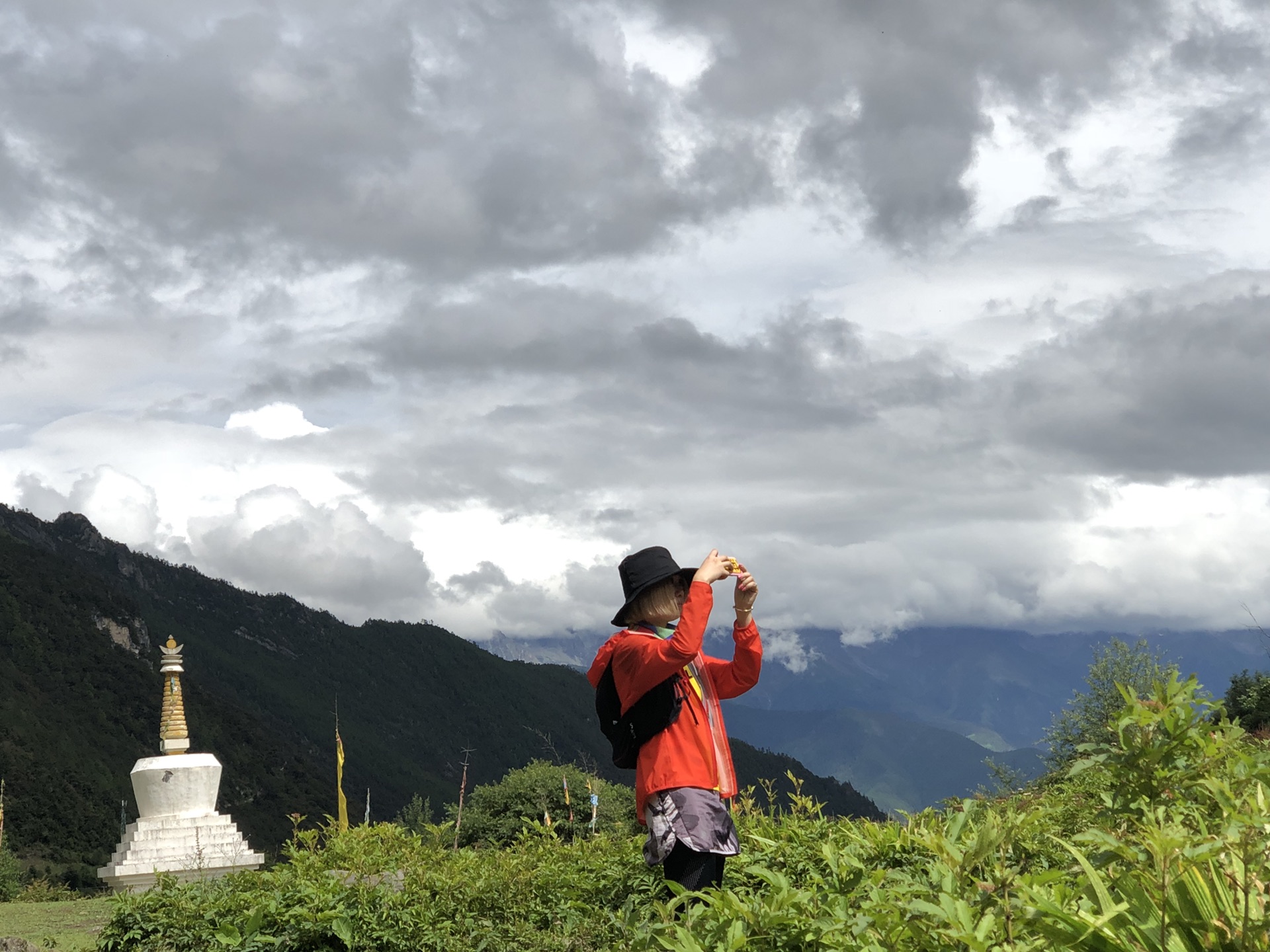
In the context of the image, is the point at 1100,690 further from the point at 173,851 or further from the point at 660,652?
the point at 660,652

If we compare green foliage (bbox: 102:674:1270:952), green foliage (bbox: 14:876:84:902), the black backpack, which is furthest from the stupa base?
the black backpack

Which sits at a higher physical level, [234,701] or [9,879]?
[234,701]

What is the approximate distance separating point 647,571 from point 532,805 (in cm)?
1713

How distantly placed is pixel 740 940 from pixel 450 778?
518 feet

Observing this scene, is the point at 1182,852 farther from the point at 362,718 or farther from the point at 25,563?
the point at 362,718

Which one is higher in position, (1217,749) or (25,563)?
(25,563)

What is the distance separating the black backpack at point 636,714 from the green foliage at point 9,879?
18380mm

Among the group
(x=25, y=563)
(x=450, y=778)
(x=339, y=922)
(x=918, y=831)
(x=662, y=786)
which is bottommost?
(x=450, y=778)

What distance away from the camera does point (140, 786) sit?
22.0 metres

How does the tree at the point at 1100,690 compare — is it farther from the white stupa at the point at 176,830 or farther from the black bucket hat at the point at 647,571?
the black bucket hat at the point at 647,571

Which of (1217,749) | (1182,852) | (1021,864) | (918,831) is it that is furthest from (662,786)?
(1182,852)

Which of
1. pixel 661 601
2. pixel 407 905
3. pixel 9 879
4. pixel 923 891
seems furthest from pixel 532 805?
pixel 923 891

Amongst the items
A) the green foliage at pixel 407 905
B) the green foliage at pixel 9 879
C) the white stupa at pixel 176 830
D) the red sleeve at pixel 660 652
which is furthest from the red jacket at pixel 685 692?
the green foliage at pixel 9 879

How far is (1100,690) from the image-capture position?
88.9 feet
